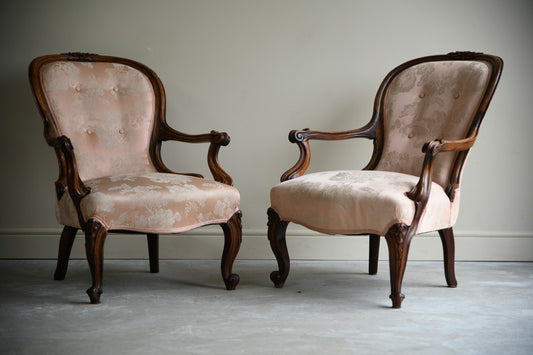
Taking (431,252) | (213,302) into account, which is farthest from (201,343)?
(431,252)

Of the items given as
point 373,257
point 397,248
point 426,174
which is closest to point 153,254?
point 373,257

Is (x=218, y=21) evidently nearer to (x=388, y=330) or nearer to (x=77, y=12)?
(x=77, y=12)

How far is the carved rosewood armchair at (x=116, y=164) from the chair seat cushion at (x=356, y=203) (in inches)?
11.2

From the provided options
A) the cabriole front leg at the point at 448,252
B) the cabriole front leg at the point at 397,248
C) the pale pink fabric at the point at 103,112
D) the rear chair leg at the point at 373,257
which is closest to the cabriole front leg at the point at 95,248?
the pale pink fabric at the point at 103,112

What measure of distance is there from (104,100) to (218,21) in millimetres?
780

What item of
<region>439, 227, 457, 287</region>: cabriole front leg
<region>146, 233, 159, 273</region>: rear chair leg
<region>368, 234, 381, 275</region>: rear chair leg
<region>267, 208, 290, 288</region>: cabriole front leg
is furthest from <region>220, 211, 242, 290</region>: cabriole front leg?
<region>439, 227, 457, 287</region>: cabriole front leg

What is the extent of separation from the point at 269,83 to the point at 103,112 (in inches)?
35.8

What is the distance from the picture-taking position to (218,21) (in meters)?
2.99

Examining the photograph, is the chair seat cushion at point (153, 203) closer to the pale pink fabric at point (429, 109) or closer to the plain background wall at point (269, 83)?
the plain background wall at point (269, 83)

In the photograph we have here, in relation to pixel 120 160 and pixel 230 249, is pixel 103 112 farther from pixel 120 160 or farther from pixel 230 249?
pixel 230 249

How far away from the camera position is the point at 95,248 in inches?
83.6

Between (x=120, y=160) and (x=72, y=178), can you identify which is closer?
(x=72, y=178)

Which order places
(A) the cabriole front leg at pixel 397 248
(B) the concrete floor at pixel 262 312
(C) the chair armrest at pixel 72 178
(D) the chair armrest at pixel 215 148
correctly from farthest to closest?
(D) the chair armrest at pixel 215 148
(C) the chair armrest at pixel 72 178
(A) the cabriole front leg at pixel 397 248
(B) the concrete floor at pixel 262 312

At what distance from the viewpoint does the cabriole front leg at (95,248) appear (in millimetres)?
2115
